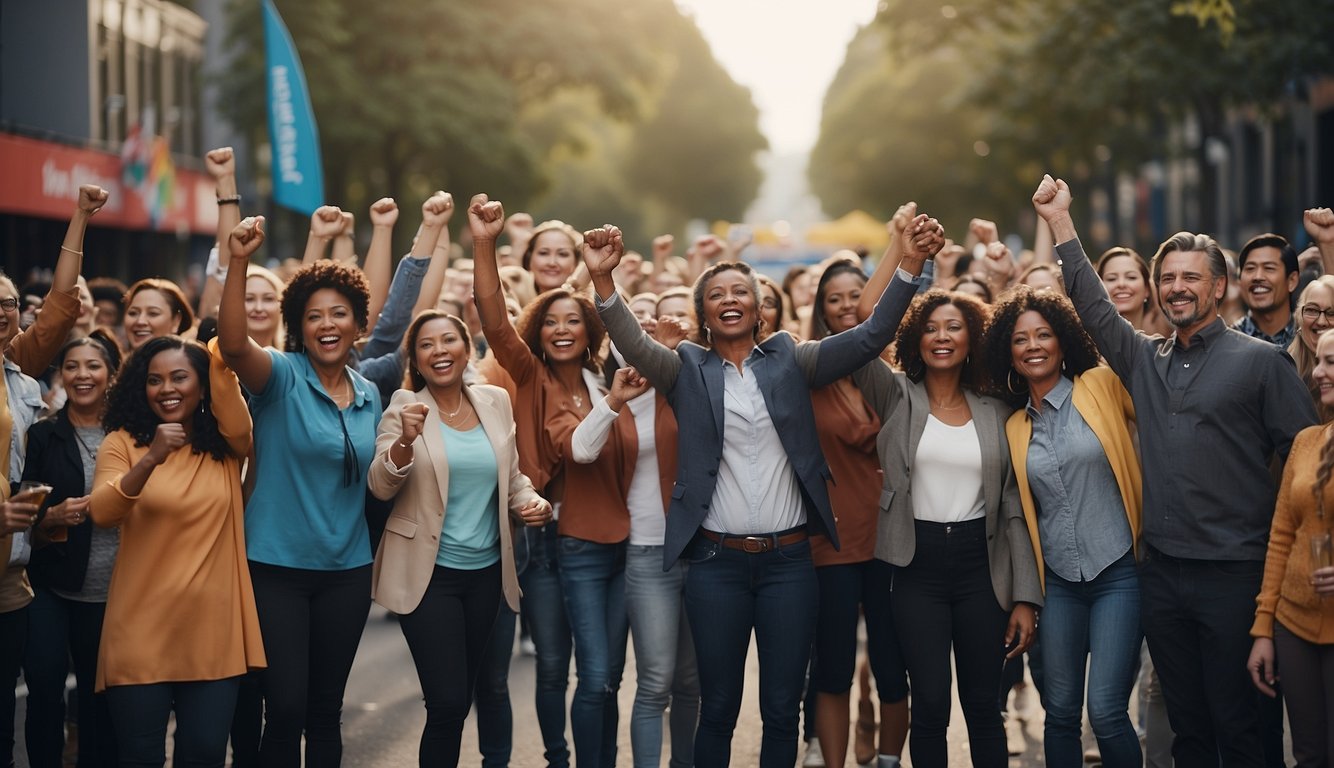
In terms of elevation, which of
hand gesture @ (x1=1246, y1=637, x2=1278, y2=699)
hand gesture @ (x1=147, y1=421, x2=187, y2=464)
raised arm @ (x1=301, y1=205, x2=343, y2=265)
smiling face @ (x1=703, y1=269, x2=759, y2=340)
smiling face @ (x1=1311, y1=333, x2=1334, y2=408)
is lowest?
hand gesture @ (x1=1246, y1=637, x2=1278, y2=699)

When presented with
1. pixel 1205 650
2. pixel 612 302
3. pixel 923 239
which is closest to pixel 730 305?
pixel 612 302

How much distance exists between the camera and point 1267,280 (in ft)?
22.0

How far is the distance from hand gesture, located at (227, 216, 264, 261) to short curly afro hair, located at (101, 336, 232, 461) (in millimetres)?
415

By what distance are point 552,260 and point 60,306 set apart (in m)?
2.29

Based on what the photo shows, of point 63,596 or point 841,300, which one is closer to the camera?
point 63,596

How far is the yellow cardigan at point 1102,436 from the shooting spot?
5.78 m

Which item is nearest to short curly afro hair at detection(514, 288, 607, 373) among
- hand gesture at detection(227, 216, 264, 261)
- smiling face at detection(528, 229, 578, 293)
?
smiling face at detection(528, 229, 578, 293)

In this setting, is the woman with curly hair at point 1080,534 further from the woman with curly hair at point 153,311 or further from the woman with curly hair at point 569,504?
the woman with curly hair at point 153,311

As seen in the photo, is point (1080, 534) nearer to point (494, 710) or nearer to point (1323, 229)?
point (1323, 229)

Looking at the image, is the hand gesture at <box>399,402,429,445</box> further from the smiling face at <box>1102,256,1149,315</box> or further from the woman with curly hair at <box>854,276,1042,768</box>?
the smiling face at <box>1102,256,1149,315</box>

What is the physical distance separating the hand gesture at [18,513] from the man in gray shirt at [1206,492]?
3616 millimetres

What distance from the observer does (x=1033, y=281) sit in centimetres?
797

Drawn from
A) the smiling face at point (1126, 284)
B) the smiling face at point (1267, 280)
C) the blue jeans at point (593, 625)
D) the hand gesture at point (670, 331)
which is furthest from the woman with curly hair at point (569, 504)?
the smiling face at point (1267, 280)

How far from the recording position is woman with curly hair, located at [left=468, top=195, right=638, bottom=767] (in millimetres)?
6336
